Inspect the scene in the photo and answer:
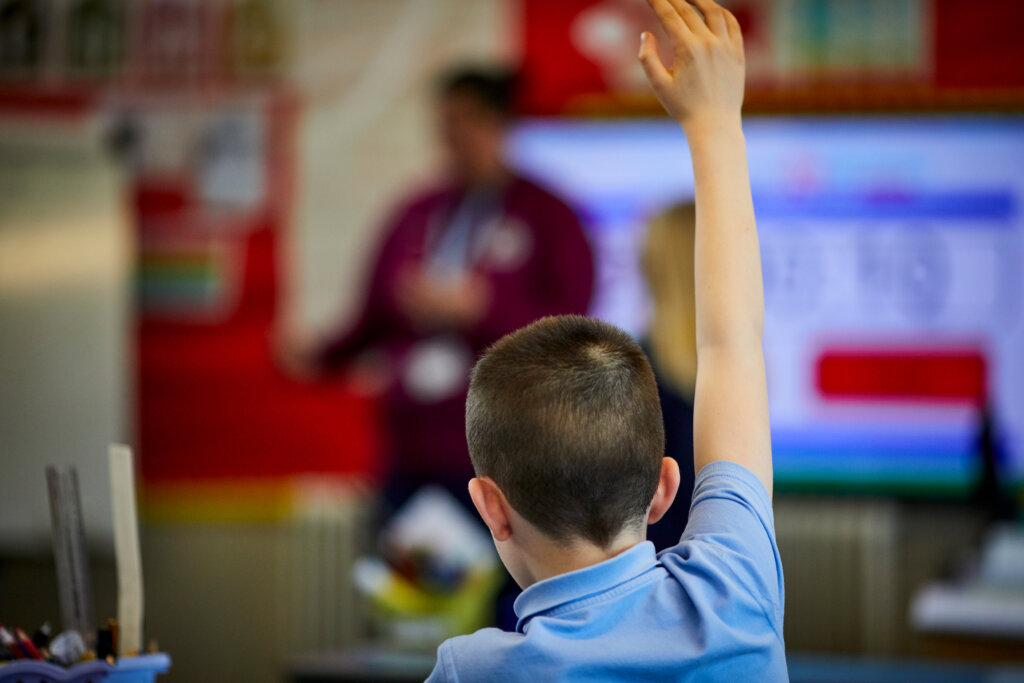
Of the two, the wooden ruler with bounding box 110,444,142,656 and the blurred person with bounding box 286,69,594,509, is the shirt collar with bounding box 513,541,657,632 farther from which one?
the blurred person with bounding box 286,69,594,509

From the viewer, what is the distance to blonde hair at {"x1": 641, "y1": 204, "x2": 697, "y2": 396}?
7.73 feet

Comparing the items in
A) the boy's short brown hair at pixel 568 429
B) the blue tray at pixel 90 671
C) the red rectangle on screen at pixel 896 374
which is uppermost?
the boy's short brown hair at pixel 568 429

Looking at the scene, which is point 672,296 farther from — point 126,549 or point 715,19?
point 126,549

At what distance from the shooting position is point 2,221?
4.07 m

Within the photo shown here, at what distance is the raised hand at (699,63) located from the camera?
2.91ft

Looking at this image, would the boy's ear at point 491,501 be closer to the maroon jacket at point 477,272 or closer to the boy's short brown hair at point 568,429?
the boy's short brown hair at point 568,429

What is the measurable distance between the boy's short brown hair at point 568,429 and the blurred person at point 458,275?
9.59ft

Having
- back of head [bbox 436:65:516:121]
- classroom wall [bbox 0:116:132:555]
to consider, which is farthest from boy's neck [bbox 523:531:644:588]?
classroom wall [bbox 0:116:132:555]

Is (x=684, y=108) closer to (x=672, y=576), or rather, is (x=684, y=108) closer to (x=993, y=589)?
(x=672, y=576)

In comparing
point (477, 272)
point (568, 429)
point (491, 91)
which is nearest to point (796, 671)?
point (568, 429)

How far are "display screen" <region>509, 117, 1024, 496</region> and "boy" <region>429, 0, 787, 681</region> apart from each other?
2832 mm

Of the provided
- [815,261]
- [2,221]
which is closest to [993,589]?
[815,261]

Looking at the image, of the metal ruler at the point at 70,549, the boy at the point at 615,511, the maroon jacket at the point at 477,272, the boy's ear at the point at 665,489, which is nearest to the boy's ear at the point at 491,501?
the boy at the point at 615,511

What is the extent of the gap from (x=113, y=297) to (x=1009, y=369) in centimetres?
292
